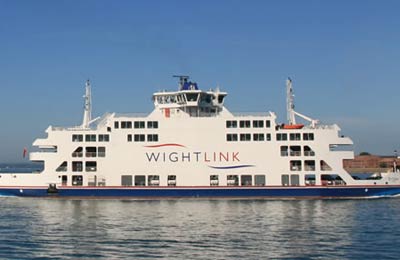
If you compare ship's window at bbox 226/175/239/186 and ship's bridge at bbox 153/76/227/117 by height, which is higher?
ship's bridge at bbox 153/76/227/117

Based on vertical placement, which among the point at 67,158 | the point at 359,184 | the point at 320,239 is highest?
the point at 67,158

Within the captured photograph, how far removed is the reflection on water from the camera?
19484mm

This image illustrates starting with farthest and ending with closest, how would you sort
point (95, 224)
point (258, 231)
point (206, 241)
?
point (95, 224) < point (258, 231) < point (206, 241)

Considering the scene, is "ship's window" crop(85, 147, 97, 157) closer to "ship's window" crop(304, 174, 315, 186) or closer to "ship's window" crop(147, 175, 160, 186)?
"ship's window" crop(147, 175, 160, 186)

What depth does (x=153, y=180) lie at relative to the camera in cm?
3606

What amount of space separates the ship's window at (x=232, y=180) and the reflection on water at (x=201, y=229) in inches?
54.9

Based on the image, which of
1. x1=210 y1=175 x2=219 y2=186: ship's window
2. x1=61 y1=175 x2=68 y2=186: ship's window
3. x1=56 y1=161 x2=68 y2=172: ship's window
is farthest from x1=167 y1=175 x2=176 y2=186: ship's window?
x1=56 y1=161 x2=68 y2=172: ship's window

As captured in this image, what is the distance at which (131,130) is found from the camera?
3625 cm

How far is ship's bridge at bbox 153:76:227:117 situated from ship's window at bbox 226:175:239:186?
526 cm

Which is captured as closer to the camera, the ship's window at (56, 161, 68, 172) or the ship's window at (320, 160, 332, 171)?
the ship's window at (320, 160, 332, 171)

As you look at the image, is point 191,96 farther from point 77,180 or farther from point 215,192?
point 77,180

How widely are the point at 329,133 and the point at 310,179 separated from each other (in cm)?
373

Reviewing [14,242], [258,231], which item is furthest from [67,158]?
[258,231]

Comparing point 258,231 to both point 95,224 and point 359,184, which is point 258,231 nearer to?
point 95,224
